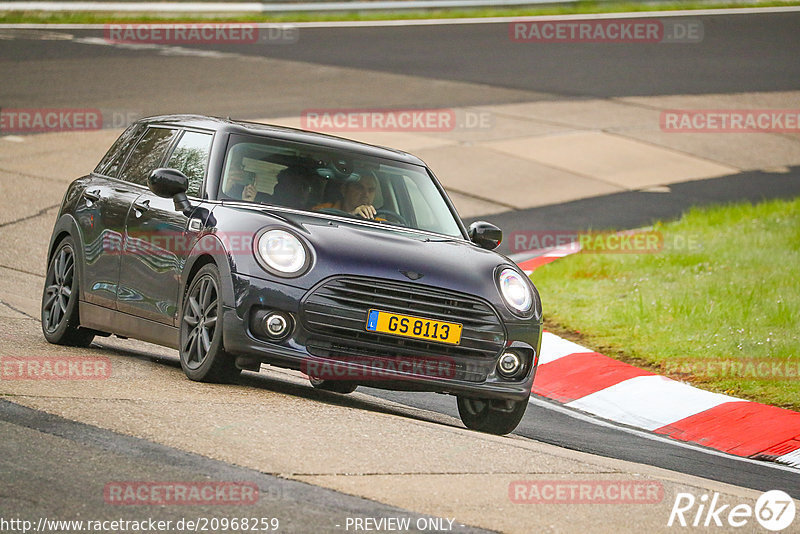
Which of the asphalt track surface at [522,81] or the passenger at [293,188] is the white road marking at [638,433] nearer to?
the asphalt track surface at [522,81]

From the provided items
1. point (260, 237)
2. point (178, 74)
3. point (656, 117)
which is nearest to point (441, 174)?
point (656, 117)

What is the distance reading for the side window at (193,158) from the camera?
802cm

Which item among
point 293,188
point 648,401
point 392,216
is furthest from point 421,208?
point 648,401

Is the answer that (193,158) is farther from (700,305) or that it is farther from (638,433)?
(700,305)

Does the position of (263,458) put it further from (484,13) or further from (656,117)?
(484,13)

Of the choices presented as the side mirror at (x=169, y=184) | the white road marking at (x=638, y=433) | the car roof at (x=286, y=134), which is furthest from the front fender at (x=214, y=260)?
the white road marking at (x=638, y=433)

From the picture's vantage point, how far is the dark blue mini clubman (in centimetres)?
700

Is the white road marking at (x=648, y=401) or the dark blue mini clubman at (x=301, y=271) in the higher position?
the dark blue mini clubman at (x=301, y=271)

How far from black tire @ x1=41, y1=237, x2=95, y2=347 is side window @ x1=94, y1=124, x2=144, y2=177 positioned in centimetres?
55

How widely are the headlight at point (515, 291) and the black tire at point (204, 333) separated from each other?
1.54 meters

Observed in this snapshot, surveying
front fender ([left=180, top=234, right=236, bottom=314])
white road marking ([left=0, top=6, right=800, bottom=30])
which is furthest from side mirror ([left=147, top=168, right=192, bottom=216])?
white road marking ([left=0, top=6, right=800, bottom=30])

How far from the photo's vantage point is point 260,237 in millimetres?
7168

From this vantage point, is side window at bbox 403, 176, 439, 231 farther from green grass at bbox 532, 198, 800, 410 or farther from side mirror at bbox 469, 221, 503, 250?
green grass at bbox 532, 198, 800, 410

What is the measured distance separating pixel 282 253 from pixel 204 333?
661mm
